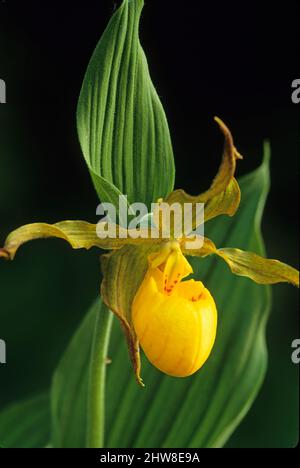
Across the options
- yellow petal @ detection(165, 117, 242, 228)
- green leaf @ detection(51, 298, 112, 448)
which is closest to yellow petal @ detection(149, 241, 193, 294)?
yellow petal @ detection(165, 117, 242, 228)

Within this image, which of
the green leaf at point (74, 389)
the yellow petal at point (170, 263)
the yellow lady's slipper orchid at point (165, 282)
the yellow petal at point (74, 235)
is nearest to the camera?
the yellow petal at point (74, 235)

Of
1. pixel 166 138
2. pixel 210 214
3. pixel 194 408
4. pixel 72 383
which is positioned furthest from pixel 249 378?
pixel 166 138

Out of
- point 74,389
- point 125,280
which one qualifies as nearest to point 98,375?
point 125,280

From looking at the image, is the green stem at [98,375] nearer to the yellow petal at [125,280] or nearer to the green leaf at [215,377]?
the yellow petal at [125,280]

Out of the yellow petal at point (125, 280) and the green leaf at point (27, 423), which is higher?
the yellow petal at point (125, 280)

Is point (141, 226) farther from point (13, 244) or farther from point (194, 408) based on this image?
point (194, 408)

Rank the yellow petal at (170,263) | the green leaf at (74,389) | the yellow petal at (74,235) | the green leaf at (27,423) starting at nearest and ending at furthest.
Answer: the yellow petal at (74,235) < the yellow petal at (170,263) < the green leaf at (74,389) < the green leaf at (27,423)

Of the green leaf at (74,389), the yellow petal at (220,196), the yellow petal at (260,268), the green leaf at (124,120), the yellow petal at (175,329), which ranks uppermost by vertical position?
the green leaf at (124,120)

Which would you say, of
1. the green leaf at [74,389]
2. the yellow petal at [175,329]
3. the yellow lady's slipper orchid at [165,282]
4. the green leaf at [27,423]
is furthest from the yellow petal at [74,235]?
the green leaf at [27,423]

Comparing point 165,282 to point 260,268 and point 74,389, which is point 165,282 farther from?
point 74,389
